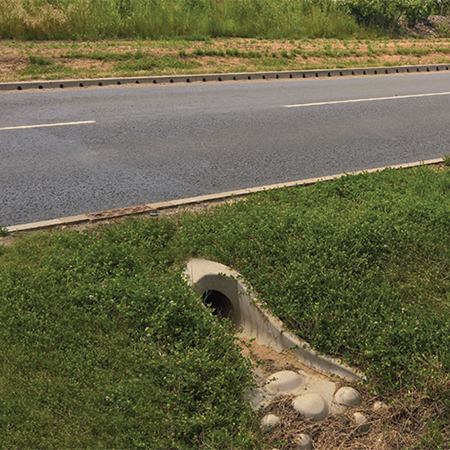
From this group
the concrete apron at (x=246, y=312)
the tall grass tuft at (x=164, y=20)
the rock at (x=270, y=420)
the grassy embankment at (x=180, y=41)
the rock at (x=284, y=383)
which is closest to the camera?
the rock at (x=270, y=420)

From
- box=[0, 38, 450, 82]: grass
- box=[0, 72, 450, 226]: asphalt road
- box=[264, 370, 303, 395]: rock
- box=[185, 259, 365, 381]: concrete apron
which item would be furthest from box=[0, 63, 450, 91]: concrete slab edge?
box=[264, 370, 303, 395]: rock

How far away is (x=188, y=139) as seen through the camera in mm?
8664

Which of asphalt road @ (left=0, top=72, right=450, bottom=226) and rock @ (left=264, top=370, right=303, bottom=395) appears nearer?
rock @ (left=264, top=370, right=303, bottom=395)

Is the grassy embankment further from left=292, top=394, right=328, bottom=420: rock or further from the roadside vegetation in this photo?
left=292, top=394, right=328, bottom=420: rock

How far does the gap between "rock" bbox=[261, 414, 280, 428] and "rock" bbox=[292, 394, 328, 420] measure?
170mm

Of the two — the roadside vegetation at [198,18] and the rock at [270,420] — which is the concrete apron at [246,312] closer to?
the rock at [270,420]

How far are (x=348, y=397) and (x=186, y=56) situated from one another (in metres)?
12.9

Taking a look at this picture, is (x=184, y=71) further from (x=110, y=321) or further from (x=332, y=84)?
(x=110, y=321)

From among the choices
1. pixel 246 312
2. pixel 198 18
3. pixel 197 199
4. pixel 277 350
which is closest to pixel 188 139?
pixel 197 199

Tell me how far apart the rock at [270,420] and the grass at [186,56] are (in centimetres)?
1080

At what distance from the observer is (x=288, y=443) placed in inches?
132

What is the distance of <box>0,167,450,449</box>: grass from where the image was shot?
10.7ft

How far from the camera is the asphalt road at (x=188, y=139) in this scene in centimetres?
664

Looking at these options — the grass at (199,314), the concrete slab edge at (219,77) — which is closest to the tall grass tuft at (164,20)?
the concrete slab edge at (219,77)
